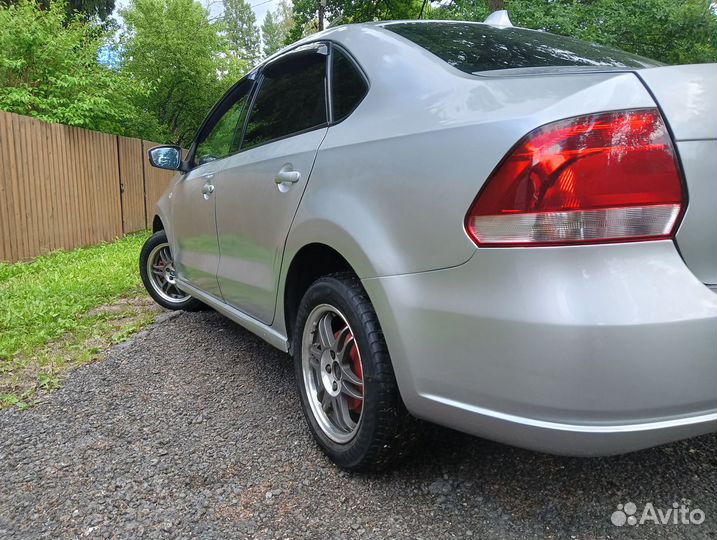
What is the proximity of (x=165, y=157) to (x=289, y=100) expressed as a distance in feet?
5.18

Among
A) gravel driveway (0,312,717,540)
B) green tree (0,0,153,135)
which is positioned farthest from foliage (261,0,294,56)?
gravel driveway (0,312,717,540)

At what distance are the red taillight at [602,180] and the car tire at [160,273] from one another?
3706mm

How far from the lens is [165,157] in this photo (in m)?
4.04

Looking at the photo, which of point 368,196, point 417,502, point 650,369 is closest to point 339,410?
point 417,502

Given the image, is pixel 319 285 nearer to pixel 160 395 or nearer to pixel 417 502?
pixel 417 502

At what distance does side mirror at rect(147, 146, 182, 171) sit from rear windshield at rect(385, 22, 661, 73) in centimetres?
216

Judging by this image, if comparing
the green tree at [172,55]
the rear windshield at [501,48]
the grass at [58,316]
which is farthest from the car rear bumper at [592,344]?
the green tree at [172,55]

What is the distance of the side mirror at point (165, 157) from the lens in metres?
4.03

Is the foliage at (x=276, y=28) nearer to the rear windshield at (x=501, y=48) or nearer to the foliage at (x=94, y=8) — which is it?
the foliage at (x=94, y=8)

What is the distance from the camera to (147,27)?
18.7 meters

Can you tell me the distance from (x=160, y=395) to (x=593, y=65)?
259cm

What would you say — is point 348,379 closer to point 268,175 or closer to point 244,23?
point 268,175

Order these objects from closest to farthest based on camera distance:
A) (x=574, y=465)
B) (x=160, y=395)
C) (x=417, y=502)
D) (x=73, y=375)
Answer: (x=417, y=502) → (x=574, y=465) → (x=160, y=395) → (x=73, y=375)

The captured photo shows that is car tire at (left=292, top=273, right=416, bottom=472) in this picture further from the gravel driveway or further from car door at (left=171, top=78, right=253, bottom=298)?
car door at (left=171, top=78, right=253, bottom=298)
